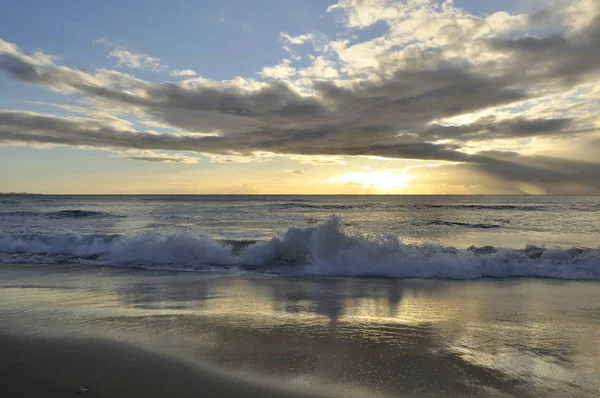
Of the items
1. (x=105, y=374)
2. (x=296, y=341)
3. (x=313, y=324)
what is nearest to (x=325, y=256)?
(x=313, y=324)

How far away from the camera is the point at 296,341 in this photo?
5.40 meters

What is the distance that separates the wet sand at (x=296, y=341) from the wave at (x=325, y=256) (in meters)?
2.06

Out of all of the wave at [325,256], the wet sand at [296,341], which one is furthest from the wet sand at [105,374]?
the wave at [325,256]

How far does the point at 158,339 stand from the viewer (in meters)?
5.36

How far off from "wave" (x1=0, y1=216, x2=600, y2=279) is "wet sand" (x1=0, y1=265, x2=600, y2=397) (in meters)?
2.06

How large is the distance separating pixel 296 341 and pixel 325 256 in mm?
6903

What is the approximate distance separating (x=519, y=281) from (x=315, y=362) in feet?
25.8

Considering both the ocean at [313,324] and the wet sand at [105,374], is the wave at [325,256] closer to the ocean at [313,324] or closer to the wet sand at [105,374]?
the ocean at [313,324]

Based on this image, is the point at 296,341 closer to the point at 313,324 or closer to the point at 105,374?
the point at 313,324

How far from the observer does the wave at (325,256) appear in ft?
36.4

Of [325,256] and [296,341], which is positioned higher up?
[325,256]

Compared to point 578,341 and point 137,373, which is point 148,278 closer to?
point 137,373

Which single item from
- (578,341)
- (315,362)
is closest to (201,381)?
(315,362)

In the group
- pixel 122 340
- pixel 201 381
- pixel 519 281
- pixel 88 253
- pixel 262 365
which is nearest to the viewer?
pixel 201 381
